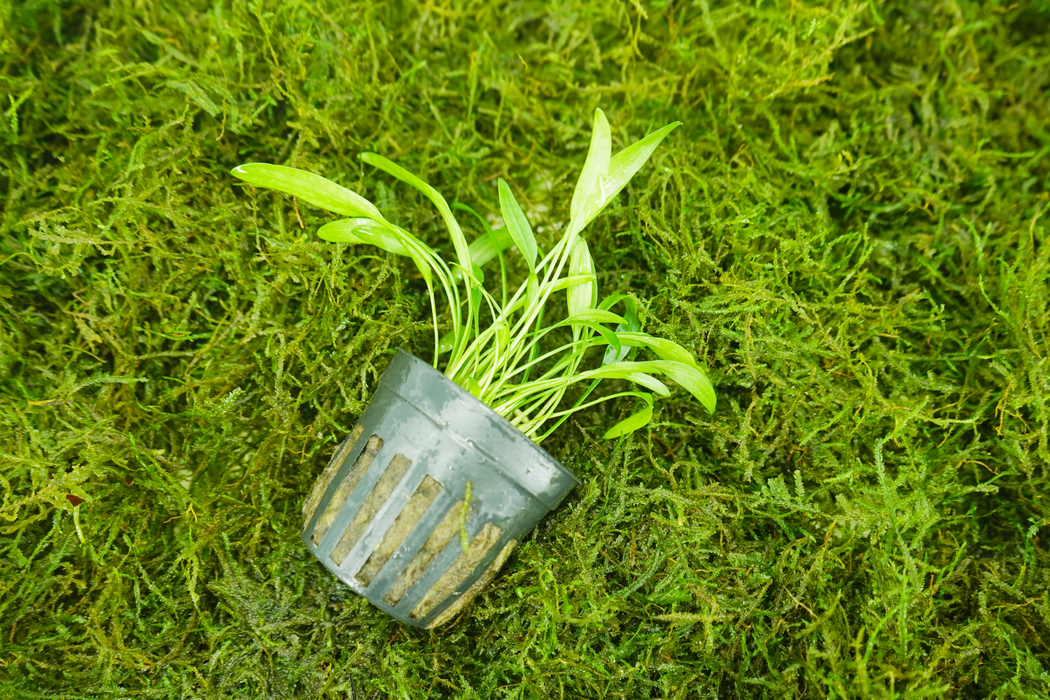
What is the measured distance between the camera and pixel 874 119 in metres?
1.11

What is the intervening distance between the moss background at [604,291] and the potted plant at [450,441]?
12 cm

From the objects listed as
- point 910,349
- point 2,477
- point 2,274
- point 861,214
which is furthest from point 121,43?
point 910,349

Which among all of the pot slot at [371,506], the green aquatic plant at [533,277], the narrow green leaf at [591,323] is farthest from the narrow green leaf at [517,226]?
the pot slot at [371,506]

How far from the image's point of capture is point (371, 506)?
31.9 inches

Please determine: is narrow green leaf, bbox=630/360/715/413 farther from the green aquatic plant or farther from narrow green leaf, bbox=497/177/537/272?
narrow green leaf, bbox=497/177/537/272

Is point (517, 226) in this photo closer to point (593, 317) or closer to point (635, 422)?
point (593, 317)

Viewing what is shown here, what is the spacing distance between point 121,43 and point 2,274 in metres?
0.49

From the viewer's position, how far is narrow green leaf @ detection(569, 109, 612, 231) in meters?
0.83

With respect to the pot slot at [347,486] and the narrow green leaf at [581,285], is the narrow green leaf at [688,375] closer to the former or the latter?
the narrow green leaf at [581,285]

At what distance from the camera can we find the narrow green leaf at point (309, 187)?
0.79 meters

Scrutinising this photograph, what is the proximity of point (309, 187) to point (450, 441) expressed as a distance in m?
0.42

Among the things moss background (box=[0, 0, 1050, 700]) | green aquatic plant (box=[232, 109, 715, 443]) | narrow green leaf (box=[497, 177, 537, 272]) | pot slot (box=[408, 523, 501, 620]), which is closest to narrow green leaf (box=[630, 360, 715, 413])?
green aquatic plant (box=[232, 109, 715, 443])

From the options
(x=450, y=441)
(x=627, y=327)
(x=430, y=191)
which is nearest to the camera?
(x=450, y=441)

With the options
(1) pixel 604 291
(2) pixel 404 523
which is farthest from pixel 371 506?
(1) pixel 604 291
